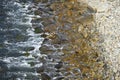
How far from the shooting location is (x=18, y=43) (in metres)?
12.6

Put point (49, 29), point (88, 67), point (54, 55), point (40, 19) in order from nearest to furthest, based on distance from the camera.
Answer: point (88, 67), point (54, 55), point (49, 29), point (40, 19)

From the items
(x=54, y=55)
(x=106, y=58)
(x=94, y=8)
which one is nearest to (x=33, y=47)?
(x=54, y=55)

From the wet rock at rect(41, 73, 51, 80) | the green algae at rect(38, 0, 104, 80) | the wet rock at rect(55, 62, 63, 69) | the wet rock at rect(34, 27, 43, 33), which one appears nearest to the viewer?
the wet rock at rect(41, 73, 51, 80)

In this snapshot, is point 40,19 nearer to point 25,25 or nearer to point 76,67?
point 25,25

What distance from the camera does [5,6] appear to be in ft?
50.9

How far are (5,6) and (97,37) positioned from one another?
511 centimetres

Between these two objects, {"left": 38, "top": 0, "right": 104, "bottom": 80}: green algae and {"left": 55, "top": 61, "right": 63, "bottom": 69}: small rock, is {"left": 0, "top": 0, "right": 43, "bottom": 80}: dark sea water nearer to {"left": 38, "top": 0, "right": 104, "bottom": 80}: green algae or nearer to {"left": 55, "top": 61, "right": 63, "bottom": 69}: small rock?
{"left": 55, "top": 61, "right": 63, "bottom": 69}: small rock

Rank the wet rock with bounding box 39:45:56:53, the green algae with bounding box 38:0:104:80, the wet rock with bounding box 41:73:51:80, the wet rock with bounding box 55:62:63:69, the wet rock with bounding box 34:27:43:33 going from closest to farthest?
the wet rock with bounding box 41:73:51:80, the green algae with bounding box 38:0:104:80, the wet rock with bounding box 55:62:63:69, the wet rock with bounding box 39:45:56:53, the wet rock with bounding box 34:27:43:33

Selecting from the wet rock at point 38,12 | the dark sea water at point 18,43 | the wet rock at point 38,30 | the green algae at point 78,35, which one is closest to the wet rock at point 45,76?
→ the dark sea water at point 18,43

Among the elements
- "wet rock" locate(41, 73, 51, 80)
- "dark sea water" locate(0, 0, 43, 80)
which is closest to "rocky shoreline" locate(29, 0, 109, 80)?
"wet rock" locate(41, 73, 51, 80)

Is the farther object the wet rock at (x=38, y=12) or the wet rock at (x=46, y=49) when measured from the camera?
the wet rock at (x=38, y=12)

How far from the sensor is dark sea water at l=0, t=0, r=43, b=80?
11.0 metres

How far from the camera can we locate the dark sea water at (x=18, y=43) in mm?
10977

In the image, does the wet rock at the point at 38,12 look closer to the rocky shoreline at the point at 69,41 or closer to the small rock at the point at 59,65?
the rocky shoreline at the point at 69,41
